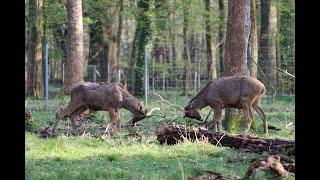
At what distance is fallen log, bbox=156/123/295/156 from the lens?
32.4 feet

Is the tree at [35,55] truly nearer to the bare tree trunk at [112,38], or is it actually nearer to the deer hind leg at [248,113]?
the bare tree trunk at [112,38]

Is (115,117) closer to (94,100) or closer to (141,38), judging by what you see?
(94,100)

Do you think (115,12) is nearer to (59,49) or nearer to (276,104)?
(59,49)

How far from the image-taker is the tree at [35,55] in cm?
2820

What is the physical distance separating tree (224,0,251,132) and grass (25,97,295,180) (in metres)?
1.26

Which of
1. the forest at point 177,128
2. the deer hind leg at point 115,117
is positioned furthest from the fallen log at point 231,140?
the deer hind leg at point 115,117

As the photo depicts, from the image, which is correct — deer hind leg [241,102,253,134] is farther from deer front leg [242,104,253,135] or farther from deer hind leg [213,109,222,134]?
deer hind leg [213,109,222,134]

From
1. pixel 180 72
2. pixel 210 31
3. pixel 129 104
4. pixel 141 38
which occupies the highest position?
pixel 210 31

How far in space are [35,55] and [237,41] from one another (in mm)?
16752

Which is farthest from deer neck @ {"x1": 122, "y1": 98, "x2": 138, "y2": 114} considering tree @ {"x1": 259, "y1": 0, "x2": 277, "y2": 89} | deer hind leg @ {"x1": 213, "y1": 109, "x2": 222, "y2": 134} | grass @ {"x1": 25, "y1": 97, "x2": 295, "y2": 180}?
tree @ {"x1": 259, "y1": 0, "x2": 277, "y2": 89}

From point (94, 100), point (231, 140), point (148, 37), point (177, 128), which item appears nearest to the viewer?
point (231, 140)

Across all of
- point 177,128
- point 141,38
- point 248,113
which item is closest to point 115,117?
point 177,128

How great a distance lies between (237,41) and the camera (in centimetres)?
1401
